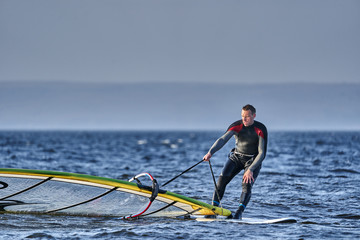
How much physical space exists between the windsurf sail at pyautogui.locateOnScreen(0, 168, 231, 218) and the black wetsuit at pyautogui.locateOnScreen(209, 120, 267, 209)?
1.86 feet

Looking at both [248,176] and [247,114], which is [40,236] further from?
[247,114]

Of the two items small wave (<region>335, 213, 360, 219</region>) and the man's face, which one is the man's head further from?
small wave (<region>335, 213, 360, 219</region>)

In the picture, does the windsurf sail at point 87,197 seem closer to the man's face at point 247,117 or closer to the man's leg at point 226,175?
the man's leg at point 226,175

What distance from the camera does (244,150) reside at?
9.16m

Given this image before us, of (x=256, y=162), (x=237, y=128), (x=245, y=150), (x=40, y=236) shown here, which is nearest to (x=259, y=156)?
(x=256, y=162)

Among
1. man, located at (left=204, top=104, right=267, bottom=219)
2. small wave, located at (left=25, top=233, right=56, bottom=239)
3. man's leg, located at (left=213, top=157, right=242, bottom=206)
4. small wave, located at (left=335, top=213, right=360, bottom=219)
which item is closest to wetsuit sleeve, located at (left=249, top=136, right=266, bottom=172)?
man, located at (left=204, top=104, right=267, bottom=219)

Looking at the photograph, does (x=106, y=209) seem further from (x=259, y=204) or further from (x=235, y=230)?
(x=259, y=204)

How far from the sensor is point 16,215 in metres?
9.63

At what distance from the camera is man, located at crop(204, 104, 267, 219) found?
8859 millimetres

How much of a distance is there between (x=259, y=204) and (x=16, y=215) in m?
5.34

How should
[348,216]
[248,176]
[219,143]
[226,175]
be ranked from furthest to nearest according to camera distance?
[348,216]
[226,175]
[219,143]
[248,176]

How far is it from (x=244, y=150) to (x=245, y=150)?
2 cm

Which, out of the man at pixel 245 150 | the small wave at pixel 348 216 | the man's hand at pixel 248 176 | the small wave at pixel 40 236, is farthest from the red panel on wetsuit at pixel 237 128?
the small wave at pixel 40 236

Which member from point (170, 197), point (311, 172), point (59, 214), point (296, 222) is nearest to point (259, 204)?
point (296, 222)
